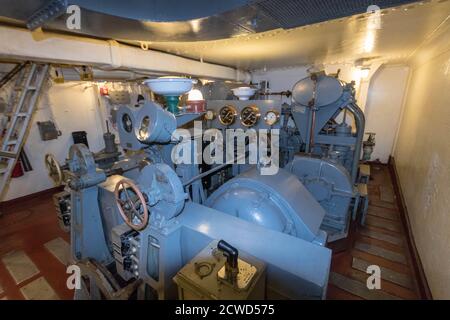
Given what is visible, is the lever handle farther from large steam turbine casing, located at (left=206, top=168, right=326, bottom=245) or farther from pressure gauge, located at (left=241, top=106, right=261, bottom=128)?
pressure gauge, located at (left=241, top=106, right=261, bottom=128)

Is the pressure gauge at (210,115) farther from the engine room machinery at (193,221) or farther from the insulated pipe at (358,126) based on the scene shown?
the insulated pipe at (358,126)

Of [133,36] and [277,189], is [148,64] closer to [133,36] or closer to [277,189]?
[133,36]

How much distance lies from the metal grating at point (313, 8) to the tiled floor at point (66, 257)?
7.92 ft

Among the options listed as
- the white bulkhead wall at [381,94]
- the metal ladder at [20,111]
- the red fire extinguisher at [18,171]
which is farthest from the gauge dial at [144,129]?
the white bulkhead wall at [381,94]

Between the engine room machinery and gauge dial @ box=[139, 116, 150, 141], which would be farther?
gauge dial @ box=[139, 116, 150, 141]

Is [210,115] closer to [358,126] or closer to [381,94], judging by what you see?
[358,126]

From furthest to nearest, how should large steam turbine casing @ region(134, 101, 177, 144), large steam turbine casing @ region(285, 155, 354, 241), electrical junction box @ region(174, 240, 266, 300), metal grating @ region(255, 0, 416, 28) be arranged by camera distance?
large steam turbine casing @ region(285, 155, 354, 241) < large steam turbine casing @ region(134, 101, 177, 144) < metal grating @ region(255, 0, 416, 28) < electrical junction box @ region(174, 240, 266, 300)

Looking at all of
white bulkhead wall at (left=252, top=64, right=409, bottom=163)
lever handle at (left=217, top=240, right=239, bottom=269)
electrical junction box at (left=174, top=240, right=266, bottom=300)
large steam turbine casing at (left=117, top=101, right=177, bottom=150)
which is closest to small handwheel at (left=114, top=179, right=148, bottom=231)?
large steam turbine casing at (left=117, top=101, right=177, bottom=150)

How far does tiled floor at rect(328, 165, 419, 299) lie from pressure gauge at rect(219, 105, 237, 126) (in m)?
2.25

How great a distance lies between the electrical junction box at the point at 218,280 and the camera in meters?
0.85

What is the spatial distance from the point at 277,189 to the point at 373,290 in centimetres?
154

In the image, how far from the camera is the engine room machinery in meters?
1.01

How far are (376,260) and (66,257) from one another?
150 inches

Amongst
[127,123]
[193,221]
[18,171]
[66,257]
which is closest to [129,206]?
[193,221]
